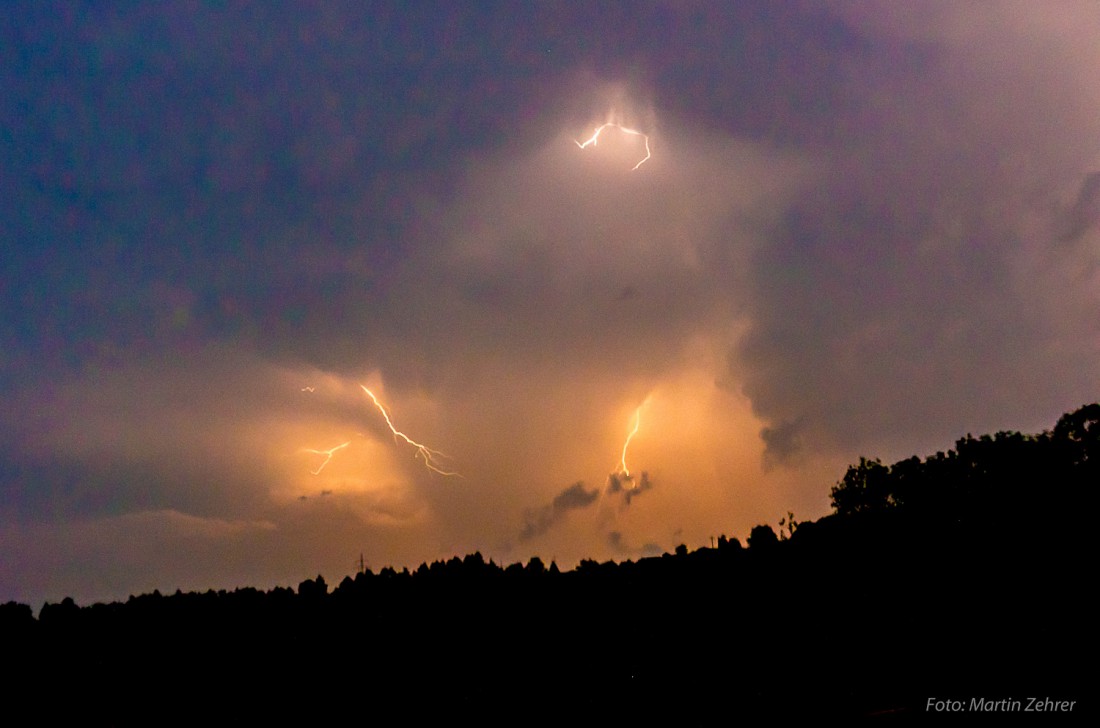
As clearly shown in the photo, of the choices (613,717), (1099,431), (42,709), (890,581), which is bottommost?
(613,717)

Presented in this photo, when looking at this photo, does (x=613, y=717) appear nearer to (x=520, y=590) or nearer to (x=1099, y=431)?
(x=520, y=590)

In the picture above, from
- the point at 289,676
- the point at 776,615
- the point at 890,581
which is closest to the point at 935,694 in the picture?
the point at 890,581

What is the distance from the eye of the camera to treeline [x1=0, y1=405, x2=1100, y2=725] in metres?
11.3

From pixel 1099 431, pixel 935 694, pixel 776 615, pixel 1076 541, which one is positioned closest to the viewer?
pixel 935 694

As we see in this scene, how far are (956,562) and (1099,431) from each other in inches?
1619

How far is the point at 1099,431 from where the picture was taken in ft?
146

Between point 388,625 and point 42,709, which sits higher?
point 388,625

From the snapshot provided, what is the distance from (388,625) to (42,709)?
5.45m

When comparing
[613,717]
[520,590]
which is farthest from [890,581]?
[520,590]

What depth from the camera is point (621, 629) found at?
42.8 ft

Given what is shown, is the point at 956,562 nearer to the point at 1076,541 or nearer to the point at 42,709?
the point at 1076,541

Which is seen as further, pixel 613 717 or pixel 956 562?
pixel 613 717

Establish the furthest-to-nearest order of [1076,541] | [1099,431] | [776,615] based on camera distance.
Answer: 1. [1099,431]
2. [776,615]
3. [1076,541]

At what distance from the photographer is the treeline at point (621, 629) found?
11.3 m
